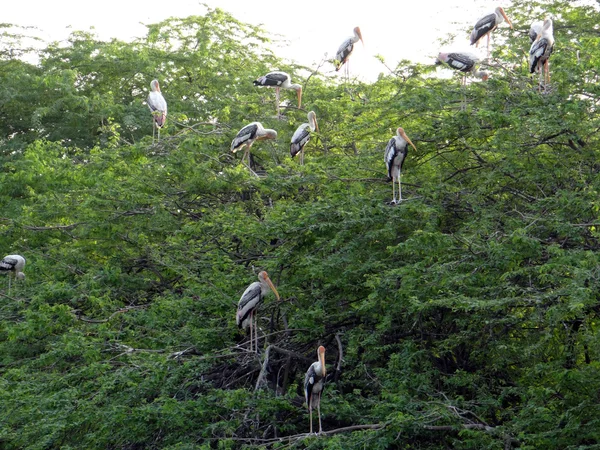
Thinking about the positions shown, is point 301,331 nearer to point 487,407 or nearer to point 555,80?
point 487,407

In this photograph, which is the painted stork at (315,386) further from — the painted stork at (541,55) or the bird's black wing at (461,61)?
the bird's black wing at (461,61)

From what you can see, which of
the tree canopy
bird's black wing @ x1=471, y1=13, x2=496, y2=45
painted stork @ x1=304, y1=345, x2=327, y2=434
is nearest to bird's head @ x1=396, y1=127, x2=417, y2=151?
the tree canopy

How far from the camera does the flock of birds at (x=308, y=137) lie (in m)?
8.87

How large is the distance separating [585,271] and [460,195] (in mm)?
2758

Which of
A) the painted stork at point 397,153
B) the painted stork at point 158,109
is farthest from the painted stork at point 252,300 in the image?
the painted stork at point 158,109

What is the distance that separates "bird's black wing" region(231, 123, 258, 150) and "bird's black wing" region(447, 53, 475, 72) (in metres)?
2.95

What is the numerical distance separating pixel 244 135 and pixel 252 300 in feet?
14.8

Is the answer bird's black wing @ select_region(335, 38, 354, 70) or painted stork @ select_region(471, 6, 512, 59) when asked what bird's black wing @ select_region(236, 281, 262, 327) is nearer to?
painted stork @ select_region(471, 6, 512, 59)

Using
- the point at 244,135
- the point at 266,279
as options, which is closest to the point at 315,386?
the point at 266,279

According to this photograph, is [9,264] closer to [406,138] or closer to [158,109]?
[158,109]

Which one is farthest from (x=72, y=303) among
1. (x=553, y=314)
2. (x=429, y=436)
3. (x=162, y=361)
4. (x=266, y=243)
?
(x=553, y=314)

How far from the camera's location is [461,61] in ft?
39.8

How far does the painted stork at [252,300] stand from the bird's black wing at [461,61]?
377cm

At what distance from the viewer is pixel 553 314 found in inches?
305
